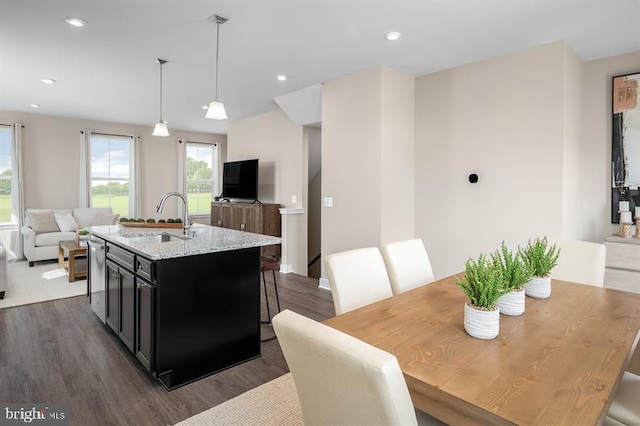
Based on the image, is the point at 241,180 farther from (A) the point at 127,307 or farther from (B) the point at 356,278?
(B) the point at 356,278

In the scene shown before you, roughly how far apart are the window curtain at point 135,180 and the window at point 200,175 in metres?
1.06

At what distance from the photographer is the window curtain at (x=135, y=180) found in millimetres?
7754

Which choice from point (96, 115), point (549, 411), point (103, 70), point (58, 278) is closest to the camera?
point (549, 411)

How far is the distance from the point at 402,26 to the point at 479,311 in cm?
255

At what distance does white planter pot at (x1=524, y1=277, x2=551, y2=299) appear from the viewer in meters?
1.84

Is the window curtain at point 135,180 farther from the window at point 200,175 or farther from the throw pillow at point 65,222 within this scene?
the throw pillow at point 65,222

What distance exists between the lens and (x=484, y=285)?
1370 millimetres

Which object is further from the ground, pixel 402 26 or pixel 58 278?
pixel 402 26

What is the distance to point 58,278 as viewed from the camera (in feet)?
17.2

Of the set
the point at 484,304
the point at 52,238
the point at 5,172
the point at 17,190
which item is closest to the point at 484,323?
the point at 484,304

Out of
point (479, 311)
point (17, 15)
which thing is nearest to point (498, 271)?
point (479, 311)

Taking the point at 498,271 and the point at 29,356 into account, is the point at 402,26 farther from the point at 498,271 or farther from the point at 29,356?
the point at 29,356

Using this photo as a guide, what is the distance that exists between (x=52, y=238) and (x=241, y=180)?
333 cm

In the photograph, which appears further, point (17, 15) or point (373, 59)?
point (373, 59)
